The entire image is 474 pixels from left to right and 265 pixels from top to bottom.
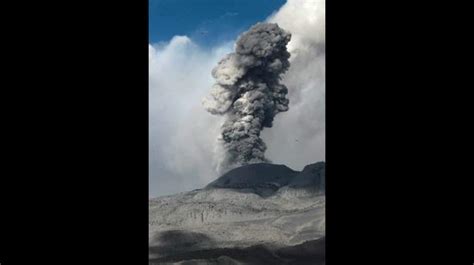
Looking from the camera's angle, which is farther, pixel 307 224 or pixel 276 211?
pixel 276 211
